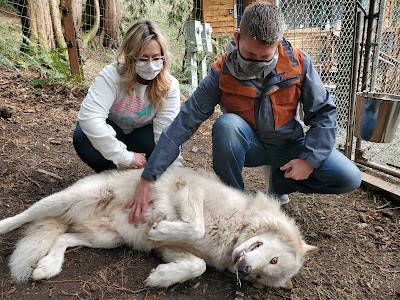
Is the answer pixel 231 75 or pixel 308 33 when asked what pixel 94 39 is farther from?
pixel 231 75

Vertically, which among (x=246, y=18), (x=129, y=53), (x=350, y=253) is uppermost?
(x=246, y=18)

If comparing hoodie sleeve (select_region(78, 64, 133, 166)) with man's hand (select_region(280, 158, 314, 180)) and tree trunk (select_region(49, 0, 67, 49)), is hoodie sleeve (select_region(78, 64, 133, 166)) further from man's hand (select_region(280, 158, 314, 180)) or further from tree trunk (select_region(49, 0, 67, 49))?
tree trunk (select_region(49, 0, 67, 49))

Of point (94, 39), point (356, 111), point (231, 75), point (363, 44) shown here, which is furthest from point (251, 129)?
point (94, 39)

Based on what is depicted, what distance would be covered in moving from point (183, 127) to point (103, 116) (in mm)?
712

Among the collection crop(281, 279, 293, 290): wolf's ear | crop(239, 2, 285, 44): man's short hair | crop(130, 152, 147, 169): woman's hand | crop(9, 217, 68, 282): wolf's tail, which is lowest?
crop(281, 279, 293, 290): wolf's ear

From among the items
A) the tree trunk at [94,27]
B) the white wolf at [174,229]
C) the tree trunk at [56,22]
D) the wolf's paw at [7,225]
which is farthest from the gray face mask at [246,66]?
the tree trunk at [94,27]

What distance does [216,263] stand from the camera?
8.71 feet

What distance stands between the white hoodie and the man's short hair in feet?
3.43

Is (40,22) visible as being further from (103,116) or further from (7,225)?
(7,225)

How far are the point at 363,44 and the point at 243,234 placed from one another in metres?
3.04

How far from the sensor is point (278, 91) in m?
2.80

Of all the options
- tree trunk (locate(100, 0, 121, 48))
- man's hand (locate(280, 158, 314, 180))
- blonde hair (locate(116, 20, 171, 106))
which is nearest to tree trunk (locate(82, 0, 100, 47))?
tree trunk (locate(100, 0, 121, 48))

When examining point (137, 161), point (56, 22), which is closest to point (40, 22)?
point (56, 22)

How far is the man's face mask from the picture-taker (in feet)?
8.54
